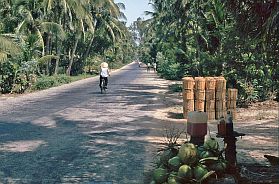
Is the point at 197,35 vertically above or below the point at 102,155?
above

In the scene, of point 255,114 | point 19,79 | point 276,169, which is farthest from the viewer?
point 19,79

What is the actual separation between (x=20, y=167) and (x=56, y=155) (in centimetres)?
88

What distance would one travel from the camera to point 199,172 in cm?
406

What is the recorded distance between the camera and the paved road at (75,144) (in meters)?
5.88

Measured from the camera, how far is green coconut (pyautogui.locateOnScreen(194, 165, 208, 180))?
4.03 meters

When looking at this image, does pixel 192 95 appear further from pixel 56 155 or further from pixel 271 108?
pixel 56 155

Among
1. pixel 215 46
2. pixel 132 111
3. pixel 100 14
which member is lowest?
pixel 132 111

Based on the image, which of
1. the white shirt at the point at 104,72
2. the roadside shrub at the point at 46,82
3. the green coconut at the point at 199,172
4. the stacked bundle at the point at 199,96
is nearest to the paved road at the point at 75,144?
the stacked bundle at the point at 199,96

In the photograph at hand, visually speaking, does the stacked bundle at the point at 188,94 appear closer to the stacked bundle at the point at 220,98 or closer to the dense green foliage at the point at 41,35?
the stacked bundle at the point at 220,98

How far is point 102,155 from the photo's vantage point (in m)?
7.07

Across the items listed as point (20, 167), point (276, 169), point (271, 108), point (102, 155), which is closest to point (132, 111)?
point (271, 108)

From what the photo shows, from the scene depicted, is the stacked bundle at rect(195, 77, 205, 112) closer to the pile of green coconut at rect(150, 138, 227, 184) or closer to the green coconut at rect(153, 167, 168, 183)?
the pile of green coconut at rect(150, 138, 227, 184)

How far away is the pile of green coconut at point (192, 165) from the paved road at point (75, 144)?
52.6 inches

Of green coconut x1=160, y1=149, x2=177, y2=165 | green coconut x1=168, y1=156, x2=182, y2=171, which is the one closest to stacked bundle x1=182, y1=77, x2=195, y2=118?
green coconut x1=160, y1=149, x2=177, y2=165
